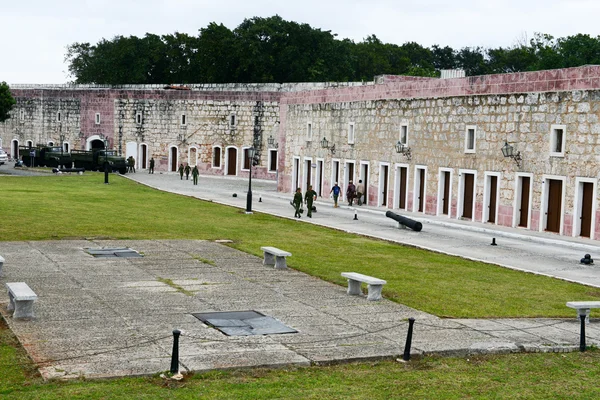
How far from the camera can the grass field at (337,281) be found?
34.2 feet

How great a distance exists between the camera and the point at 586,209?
2886cm

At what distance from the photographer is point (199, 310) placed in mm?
14586

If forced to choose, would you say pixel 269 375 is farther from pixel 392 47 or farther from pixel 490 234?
pixel 392 47

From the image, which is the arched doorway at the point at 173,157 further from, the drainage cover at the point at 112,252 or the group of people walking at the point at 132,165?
the drainage cover at the point at 112,252

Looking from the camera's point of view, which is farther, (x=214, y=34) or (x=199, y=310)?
(x=214, y=34)

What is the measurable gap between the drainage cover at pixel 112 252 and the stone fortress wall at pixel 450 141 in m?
14.7

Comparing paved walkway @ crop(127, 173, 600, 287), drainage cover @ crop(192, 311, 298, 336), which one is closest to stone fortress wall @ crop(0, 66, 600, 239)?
paved walkway @ crop(127, 173, 600, 287)

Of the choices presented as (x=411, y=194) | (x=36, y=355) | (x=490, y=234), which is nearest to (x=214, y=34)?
(x=411, y=194)

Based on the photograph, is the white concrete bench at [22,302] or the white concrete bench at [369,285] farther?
the white concrete bench at [369,285]

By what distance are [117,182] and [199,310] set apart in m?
35.4

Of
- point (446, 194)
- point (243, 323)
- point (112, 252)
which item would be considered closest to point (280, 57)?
point (446, 194)

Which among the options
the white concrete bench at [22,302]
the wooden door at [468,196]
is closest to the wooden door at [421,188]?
the wooden door at [468,196]

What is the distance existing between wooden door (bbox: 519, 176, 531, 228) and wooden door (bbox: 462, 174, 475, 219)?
2.75 meters

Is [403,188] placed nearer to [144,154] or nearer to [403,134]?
[403,134]
